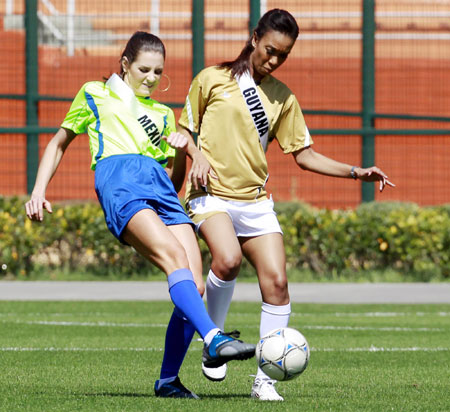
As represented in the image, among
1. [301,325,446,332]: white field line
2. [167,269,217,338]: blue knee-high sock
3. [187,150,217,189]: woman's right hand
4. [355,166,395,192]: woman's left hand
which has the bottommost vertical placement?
[301,325,446,332]: white field line

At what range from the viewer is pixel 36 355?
26.6 feet

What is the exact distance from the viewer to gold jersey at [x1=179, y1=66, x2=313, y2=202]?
6504mm

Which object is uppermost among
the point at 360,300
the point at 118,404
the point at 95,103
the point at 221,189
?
the point at 95,103

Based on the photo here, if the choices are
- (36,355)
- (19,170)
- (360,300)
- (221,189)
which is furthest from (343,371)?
(19,170)

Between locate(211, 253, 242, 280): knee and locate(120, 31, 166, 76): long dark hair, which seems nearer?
locate(120, 31, 166, 76): long dark hair

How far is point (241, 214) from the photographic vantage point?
21.2 feet

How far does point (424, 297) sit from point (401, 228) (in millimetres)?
2100

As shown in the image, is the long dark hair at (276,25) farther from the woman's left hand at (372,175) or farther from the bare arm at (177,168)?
the woman's left hand at (372,175)

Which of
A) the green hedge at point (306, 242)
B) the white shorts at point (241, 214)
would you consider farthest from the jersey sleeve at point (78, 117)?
the green hedge at point (306, 242)

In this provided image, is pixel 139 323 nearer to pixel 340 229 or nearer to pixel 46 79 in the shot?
pixel 340 229

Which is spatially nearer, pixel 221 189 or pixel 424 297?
pixel 221 189

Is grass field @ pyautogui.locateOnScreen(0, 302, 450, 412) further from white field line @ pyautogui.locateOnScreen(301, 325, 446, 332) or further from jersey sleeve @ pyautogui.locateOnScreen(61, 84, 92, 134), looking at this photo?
jersey sleeve @ pyautogui.locateOnScreen(61, 84, 92, 134)

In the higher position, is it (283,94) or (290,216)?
(283,94)

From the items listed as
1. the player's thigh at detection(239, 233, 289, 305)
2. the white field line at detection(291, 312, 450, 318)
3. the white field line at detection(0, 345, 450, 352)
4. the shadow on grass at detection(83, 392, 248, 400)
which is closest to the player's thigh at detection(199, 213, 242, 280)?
the player's thigh at detection(239, 233, 289, 305)
